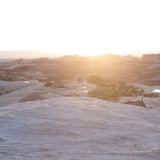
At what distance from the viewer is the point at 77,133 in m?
8.62

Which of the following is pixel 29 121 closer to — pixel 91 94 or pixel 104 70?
pixel 91 94

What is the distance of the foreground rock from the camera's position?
7.32 m

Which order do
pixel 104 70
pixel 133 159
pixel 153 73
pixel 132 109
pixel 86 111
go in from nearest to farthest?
1. pixel 133 159
2. pixel 86 111
3. pixel 132 109
4. pixel 153 73
5. pixel 104 70

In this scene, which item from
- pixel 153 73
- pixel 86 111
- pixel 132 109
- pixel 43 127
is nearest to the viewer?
pixel 43 127

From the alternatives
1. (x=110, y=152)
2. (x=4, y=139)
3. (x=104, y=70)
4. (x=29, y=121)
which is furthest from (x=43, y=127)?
(x=104, y=70)

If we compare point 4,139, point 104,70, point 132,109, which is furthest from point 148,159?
point 104,70

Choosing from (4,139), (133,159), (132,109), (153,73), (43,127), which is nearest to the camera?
(133,159)

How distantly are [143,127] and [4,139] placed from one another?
159 inches

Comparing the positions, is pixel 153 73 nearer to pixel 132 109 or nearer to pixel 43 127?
pixel 132 109

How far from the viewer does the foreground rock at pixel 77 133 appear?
288 inches

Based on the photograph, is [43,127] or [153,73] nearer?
[43,127]

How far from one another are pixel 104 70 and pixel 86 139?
1923 inches

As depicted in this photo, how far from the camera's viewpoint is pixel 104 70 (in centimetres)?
5684

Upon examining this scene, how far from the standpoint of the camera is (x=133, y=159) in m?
7.21
